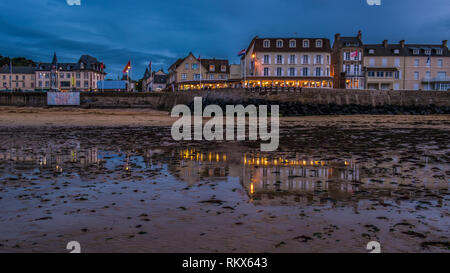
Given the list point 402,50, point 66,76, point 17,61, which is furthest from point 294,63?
point 17,61

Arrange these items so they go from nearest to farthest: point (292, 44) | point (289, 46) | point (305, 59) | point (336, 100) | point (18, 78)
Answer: point (336, 100)
point (305, 59)
point (289, 46)
point (292, 44)
point (18, 78)

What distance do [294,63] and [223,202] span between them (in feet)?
258

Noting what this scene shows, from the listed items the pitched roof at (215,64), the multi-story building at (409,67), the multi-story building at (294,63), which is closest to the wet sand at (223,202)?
the multi-story building at (294,63)

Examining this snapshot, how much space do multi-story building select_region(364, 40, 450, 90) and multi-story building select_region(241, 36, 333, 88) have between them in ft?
34.0

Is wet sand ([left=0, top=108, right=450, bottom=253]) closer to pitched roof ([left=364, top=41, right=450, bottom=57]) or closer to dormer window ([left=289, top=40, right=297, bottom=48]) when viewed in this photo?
dormer window ([left=289, top=40, right=297, bottom=48])

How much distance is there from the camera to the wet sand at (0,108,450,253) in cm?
564

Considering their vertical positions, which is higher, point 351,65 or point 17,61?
point 17,61

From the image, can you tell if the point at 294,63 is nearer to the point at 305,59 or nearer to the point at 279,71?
the point at 305,59

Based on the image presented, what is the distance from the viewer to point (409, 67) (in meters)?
83.2

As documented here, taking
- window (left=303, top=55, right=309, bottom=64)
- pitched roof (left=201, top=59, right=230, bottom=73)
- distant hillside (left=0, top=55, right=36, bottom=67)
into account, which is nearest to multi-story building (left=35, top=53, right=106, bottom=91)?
distant hillside (left=0, top=55, right=36, bottom=67)

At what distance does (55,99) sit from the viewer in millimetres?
77938
